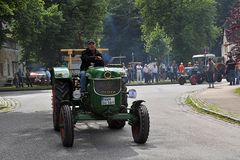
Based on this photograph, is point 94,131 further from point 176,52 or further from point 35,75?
point 176,52

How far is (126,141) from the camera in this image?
10633mm

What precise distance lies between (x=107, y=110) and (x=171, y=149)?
1664 mm

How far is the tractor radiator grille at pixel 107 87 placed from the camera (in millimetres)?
10499

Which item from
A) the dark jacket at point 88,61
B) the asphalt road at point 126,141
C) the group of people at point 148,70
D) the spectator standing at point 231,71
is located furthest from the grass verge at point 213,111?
the spectator standing at point 231,71

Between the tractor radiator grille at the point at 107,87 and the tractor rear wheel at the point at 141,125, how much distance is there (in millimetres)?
629

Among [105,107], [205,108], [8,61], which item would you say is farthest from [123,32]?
[105,107]

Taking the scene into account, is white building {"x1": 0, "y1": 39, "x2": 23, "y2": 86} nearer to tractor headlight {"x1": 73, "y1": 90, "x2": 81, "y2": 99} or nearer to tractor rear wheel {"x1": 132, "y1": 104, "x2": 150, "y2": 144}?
tractor headlight {"x1": 73, "y1": 90, "x2": 81, "y2": 99}

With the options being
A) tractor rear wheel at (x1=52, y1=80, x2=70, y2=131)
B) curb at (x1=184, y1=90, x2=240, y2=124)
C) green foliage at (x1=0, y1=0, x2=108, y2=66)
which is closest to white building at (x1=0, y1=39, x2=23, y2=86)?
green foliage at (x1=0, y1=0, x2=108, y2=66)

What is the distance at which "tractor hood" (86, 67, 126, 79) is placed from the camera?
1055 centimetres

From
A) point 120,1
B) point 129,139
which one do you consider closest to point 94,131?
point 129,139

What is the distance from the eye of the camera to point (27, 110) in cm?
1875

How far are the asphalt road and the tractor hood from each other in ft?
4.42

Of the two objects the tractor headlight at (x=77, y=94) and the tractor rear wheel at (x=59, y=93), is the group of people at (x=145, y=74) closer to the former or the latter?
the tractor rear wheel at (x=59, y=93)

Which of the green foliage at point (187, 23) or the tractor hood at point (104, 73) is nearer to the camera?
the tractor hood at point (104, 73)
